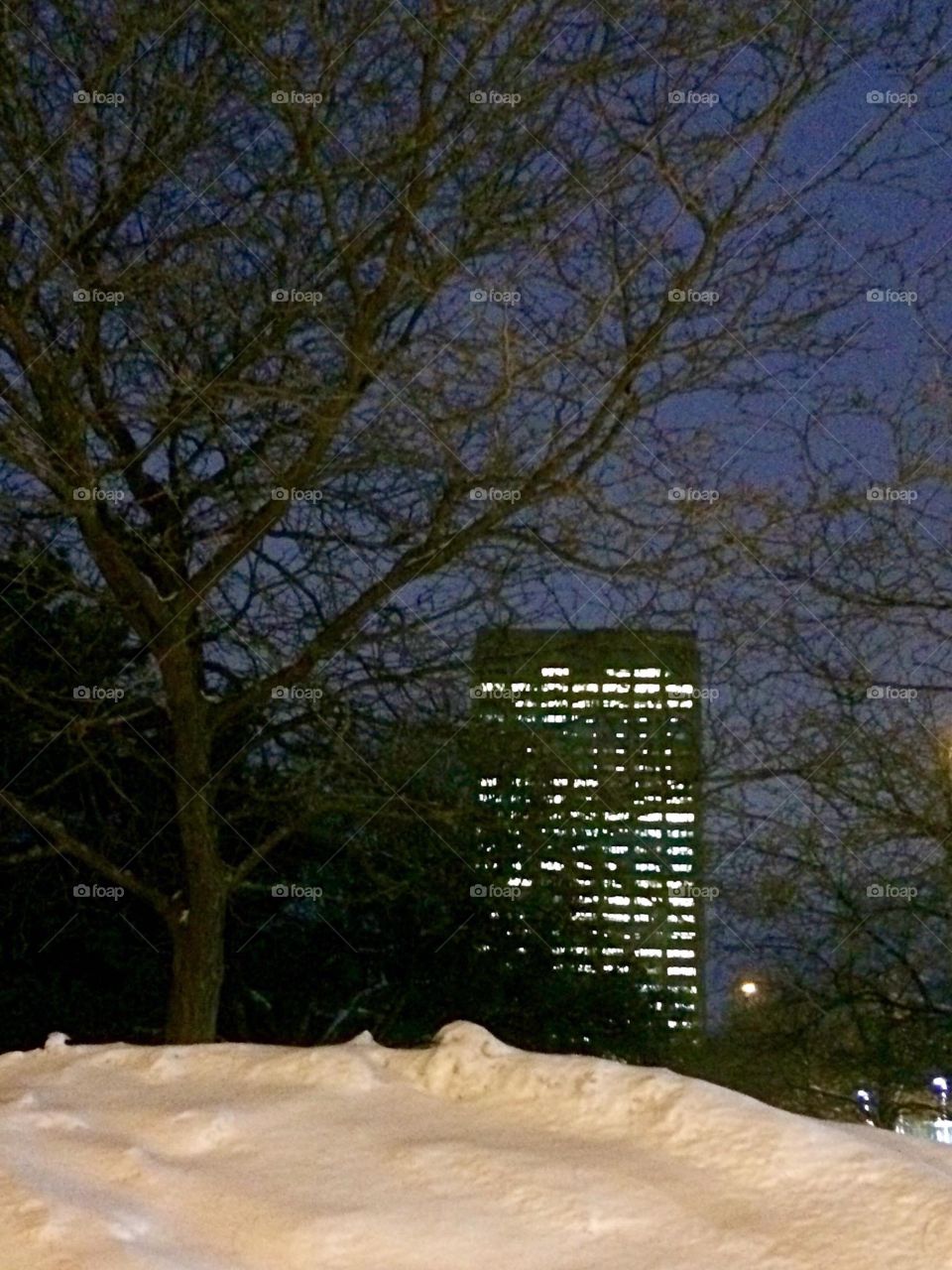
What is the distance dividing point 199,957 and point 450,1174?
301 cm

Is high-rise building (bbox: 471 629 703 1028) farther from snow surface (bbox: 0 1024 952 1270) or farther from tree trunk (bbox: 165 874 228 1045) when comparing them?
snow surface (bbox: 0 1024 952 1270)

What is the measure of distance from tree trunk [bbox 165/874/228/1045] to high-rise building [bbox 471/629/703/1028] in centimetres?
76

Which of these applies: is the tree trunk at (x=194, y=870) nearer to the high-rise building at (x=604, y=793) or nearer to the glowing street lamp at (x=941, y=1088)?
the high-rise building at (x=604, y=793)

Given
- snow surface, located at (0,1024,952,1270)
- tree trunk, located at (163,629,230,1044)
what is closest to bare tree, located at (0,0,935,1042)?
tree trunk, located at (163,629,230,1044)

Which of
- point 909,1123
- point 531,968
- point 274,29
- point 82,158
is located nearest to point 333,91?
point 274,29

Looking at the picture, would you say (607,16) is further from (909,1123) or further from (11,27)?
(909,1123)

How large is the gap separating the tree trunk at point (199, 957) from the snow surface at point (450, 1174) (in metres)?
2.64

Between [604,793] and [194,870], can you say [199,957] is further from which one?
[604,793]

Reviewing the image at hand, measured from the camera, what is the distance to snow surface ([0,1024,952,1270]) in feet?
3.54

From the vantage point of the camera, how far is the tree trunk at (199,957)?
4035 millimetres

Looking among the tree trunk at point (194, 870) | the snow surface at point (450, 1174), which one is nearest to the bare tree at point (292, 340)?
the tree trunk at point (194, 870)

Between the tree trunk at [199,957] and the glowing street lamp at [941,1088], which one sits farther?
the tree trunk at [199,957]

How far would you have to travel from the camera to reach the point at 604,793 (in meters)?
4.02

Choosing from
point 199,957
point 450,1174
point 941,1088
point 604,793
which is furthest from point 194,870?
point 450,1174
